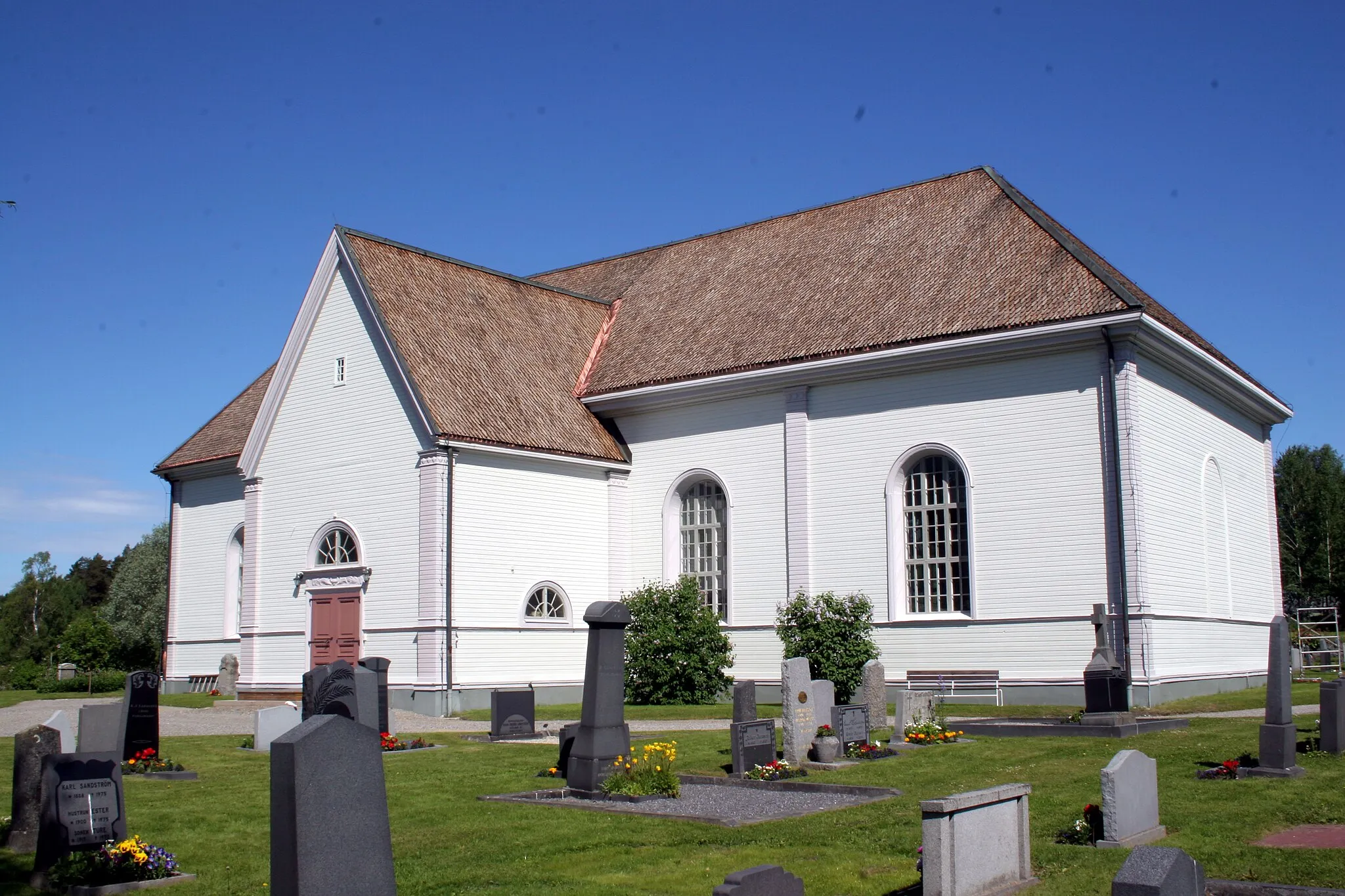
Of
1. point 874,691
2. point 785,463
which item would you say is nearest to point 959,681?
point 874,691

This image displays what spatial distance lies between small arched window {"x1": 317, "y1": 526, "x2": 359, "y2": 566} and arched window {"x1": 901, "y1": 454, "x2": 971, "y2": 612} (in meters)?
12.5

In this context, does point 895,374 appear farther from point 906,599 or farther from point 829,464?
point 906,599

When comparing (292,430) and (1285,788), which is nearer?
(1285,788)

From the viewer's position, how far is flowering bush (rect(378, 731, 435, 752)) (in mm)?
17766

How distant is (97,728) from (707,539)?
17.2 meters

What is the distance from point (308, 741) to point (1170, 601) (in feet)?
71.0

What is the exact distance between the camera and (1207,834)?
1003cm

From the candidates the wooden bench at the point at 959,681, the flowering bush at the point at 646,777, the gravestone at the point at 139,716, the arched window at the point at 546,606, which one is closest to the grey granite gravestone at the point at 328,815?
the flowering bush at the point at 646,777

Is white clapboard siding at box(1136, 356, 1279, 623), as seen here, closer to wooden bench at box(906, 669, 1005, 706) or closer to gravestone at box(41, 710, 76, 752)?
wooden bench at box(906, 669, 1005, 706)

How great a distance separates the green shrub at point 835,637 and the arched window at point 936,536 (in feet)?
4.10

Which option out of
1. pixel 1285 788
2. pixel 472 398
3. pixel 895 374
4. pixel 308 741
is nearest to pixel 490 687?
pixel 472 398

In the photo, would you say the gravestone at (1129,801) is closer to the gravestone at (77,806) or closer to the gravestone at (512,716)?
the gravestone at (77,806)

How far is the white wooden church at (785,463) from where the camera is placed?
934 inches

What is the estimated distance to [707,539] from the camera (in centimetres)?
2944
